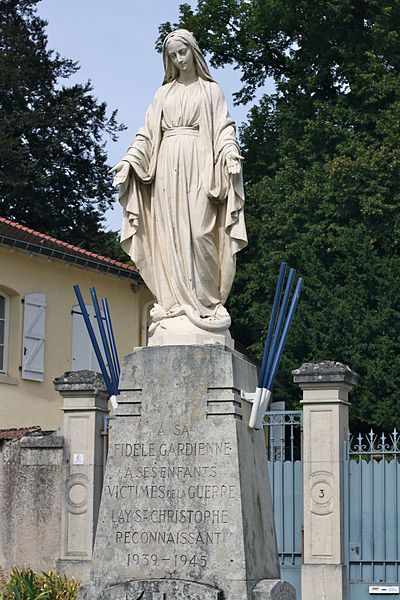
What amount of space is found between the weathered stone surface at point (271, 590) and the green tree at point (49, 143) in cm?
2185

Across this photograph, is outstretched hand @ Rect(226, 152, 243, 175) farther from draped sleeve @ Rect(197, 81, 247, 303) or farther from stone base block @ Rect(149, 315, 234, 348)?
stone base block @ Rect(149, 315, 234, 348)

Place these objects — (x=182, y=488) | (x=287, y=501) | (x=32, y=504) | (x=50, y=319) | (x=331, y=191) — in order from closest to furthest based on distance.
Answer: (x=182, y=488) < (x=287, y=501) < (x=32, y=504) < (x=331, y=191) < (x=50, y=319)

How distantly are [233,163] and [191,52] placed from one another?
1049 mm

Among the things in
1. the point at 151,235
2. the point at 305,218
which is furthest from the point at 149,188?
the point at 305,218

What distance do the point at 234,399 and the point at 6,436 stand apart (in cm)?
746

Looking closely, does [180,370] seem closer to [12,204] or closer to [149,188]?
[149,188]

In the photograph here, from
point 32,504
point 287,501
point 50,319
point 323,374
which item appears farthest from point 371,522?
point 50,319

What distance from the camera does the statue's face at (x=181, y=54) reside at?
1095 centimetres

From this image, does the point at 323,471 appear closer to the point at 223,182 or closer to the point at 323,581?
the point at 323,581

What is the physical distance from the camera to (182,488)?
33.0 ft

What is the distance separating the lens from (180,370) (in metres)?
10.2

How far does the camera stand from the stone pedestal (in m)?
9.81

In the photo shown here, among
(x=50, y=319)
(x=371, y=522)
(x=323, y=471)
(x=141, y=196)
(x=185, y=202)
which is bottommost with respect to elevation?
(x=371, y=522)

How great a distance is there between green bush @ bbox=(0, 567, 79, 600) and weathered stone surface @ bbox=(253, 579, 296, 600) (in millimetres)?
2900
